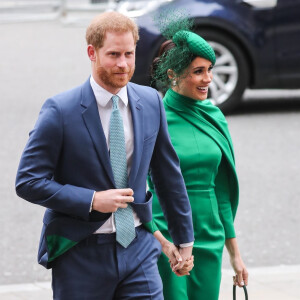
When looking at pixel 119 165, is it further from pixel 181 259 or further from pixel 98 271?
pixel 181 259

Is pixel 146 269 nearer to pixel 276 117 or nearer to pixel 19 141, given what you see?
pixel 19 141

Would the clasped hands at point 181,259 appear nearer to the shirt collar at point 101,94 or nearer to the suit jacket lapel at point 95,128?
the suit jacket lapel at point 95,128

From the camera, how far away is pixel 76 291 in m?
3.07

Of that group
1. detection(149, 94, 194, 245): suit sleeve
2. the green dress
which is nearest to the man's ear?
detection(149, 94, 194, 245): suit sleeve

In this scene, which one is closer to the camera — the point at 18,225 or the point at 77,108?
the point at 77,108

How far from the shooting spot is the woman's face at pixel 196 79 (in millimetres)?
3760

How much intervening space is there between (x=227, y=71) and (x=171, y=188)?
6931 mm

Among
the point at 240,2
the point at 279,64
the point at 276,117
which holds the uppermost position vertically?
the point at 240,2

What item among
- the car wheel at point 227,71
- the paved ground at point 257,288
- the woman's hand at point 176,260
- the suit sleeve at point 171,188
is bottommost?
the paved ground at point 257,288

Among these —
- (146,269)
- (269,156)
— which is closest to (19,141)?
(269,156)

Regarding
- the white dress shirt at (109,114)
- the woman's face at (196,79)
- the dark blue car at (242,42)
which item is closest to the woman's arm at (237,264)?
the woman's face at (196,79)

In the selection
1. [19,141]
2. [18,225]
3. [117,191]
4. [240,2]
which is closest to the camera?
[117,191]

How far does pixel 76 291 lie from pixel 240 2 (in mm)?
7279

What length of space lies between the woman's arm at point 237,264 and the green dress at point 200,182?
0.07 meters
